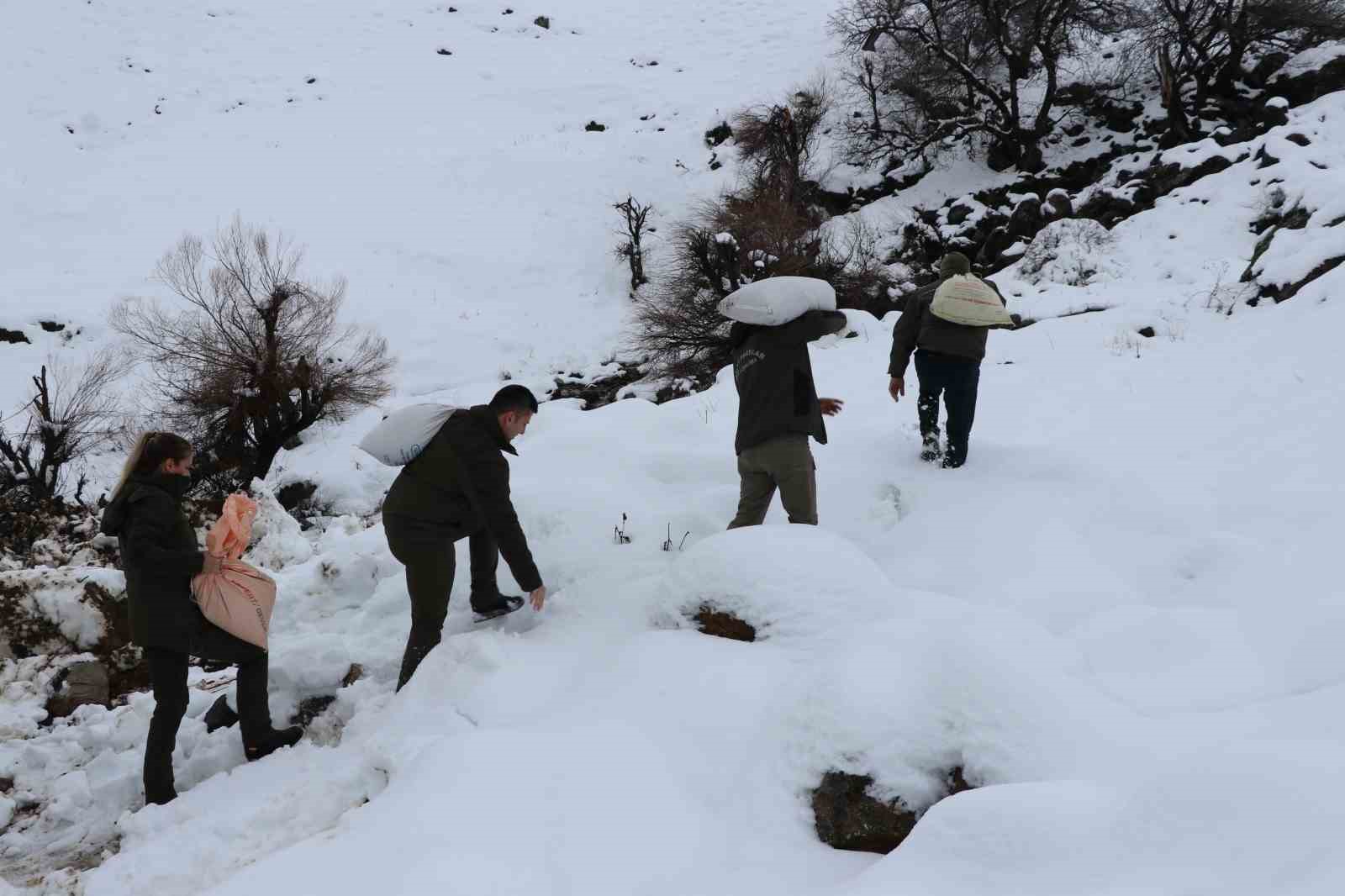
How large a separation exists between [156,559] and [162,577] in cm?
11

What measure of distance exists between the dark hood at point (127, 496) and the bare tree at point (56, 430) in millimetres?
13845

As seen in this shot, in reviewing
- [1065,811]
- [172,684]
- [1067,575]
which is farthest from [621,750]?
[1067,575]

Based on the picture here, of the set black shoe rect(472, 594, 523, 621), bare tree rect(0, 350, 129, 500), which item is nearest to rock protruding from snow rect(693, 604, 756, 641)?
black shoe rect(472, 594, 523, 621)

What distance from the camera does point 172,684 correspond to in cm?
342

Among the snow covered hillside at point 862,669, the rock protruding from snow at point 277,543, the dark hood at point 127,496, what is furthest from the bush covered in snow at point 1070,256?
the dark hood at point 127,496

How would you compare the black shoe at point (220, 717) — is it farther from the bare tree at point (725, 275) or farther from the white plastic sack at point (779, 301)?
the bare tree at point (725, 275)

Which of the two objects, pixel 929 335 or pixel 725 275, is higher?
pixel 929 335

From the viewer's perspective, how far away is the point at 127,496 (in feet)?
10.8

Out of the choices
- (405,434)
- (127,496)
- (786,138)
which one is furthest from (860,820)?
(786,138)

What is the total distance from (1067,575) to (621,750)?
2493mm

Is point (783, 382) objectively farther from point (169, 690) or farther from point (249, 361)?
point (249, 361)

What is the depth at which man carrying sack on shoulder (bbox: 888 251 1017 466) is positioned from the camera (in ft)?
15.9

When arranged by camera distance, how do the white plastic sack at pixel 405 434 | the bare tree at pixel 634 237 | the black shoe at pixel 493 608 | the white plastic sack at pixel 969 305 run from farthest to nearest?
the bare tree at pixel 634 237 → the white plastic sack at pixel 969 305 → the black shoe at pixel 493 608 → the white plastic sack at pixel 405 434

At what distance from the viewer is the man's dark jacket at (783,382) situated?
400 centimetres
